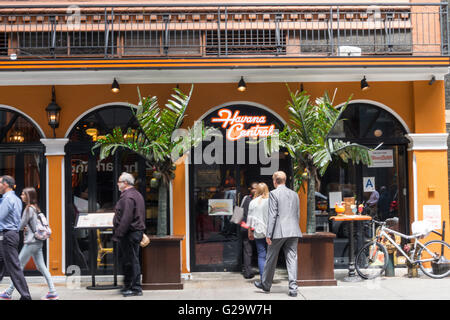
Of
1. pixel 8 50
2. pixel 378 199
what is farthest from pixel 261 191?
pixel 8 50

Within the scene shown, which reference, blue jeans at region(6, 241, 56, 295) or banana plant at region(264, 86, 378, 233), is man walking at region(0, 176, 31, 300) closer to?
blue jeans at region(6, 241, 56, 295)

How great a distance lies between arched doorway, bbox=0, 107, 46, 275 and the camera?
1055cm

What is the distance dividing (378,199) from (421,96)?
2378mm

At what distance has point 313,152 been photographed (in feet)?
30.1

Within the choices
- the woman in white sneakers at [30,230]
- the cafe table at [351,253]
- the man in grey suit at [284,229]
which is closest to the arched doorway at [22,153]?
the woman in white sneakers at [30,230]

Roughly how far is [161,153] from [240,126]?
2.20 metres

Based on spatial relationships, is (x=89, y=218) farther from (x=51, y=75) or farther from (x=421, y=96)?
(x=421, y=96)

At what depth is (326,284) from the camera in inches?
358

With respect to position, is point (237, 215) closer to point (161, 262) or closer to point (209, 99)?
point (161, 262)

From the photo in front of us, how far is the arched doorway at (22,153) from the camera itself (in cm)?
1055

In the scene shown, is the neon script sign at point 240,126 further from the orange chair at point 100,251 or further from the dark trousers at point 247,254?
the orange chair at point 100,251

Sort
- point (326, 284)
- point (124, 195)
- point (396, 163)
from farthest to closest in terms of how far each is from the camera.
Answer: point (396, 163) → point (326, 284) → point (124, 195)

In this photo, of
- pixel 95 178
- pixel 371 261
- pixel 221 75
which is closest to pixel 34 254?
pixel 95 178

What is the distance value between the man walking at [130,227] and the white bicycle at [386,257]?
422 cm
